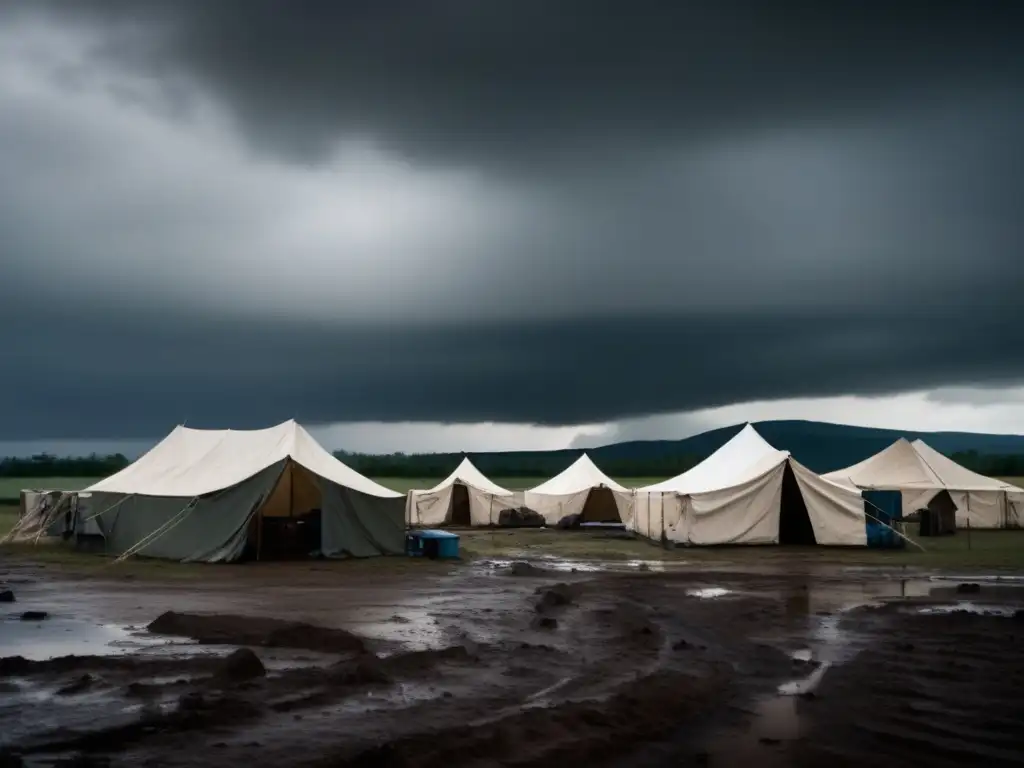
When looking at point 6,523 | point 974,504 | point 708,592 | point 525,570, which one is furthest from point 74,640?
point 974,504

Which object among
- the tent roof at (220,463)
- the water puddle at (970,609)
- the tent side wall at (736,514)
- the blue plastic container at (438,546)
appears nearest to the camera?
the water puddle at (970,609)

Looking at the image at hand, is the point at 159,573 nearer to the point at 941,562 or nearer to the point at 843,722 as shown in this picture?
the point at 843,722

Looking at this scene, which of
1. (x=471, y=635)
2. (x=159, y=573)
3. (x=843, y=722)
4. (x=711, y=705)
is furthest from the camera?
(x=159, y=573)

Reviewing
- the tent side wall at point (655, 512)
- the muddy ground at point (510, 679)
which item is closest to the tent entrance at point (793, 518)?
the tent side wall at point (655, 512)

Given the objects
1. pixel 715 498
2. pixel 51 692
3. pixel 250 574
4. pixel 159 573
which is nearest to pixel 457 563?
pixel 250 574

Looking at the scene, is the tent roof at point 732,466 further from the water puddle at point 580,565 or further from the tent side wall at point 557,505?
the tent side wall at point 557,505

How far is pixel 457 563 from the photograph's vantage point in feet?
77.1

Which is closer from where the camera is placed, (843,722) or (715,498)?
(843,722)

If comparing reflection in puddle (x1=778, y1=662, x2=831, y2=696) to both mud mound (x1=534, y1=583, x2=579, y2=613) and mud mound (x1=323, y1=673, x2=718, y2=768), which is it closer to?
mud mound (x1=323, y1=673, x2=718, y2=768)

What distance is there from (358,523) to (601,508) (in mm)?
22163

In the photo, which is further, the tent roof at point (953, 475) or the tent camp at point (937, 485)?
the tent roof at point (953, 475)

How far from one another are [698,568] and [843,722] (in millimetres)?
15034

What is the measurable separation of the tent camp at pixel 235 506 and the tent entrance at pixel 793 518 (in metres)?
13.3

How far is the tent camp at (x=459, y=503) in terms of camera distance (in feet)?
136
